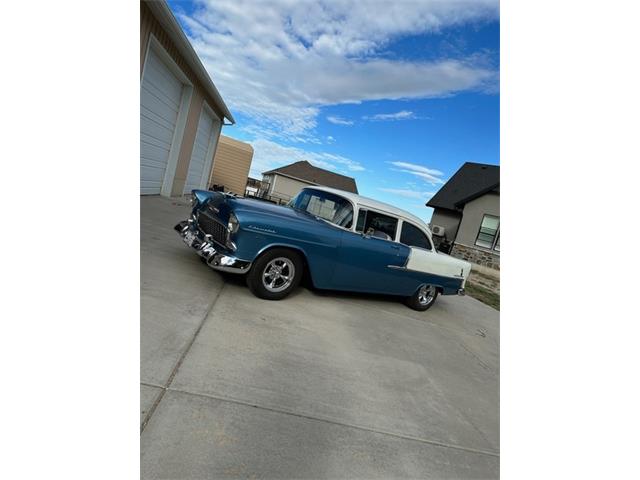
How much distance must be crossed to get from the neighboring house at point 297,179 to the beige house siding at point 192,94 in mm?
23227

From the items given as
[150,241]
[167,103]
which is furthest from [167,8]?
[150,241]

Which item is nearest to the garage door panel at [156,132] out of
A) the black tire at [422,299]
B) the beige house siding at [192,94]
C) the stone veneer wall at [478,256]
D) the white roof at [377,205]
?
the beige house siding at [192,94]

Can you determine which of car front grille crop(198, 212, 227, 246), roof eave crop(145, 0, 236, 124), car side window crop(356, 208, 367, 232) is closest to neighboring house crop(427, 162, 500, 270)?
roof eave crop(145, 0, 236, 124)

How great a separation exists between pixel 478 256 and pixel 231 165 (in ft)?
50.6

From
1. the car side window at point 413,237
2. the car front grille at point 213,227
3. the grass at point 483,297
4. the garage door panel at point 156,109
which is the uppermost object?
the garage door panel at point 156,109

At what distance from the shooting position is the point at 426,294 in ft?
20.8

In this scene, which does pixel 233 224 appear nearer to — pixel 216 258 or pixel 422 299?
pixel 216 258

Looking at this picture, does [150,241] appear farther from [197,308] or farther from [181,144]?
[181,144]

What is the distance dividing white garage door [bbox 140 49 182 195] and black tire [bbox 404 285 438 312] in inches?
267

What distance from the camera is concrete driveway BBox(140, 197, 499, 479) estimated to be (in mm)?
2125

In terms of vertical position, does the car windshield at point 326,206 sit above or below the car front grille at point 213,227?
above

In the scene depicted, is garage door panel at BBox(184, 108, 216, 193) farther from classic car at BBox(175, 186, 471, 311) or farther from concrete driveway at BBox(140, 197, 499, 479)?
concrete driveway at BBox(140, 197, 499, 479)

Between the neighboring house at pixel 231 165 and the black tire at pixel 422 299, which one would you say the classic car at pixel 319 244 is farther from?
the neighboring house at pixel 231 165

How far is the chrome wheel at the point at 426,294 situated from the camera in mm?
6211
